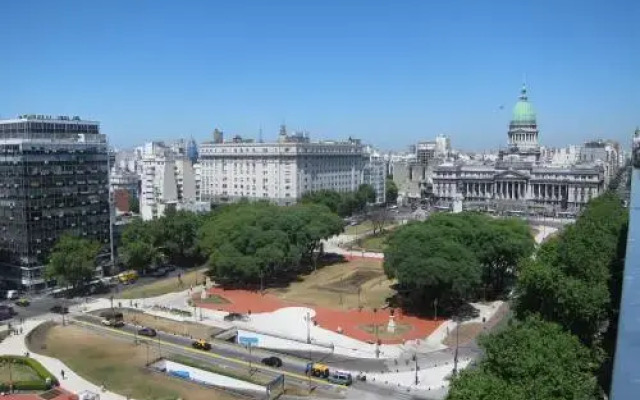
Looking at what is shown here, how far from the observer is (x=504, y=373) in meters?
40.8

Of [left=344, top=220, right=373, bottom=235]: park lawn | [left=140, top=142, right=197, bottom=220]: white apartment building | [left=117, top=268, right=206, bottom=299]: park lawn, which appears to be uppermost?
[left=140, top=142, right=197, bottom=220]: white apartment building

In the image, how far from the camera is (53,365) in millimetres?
61469

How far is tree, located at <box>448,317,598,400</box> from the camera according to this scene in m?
35.9

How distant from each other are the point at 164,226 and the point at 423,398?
68.2 m

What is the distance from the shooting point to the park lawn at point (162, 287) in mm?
90625

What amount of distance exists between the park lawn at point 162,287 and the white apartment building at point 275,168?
6791 centimetres

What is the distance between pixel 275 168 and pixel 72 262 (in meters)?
88.1

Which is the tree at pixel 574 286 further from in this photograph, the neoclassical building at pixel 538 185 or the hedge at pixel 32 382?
the neoclassical building at pixel 538 185

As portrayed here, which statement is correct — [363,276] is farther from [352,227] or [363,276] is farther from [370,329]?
[352,227]

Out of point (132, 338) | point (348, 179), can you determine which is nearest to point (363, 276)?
point (132, 338)

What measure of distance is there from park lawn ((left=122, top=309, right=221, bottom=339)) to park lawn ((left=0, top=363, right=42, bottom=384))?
1586 cm

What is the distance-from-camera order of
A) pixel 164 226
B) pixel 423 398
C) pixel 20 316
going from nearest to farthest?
pixel 423 398, pixel 20 316, pixel 164 226

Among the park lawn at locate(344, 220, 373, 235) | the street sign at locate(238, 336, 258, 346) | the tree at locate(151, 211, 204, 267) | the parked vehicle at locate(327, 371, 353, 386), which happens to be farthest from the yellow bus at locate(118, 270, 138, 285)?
the park lawn at locate(344, 220, 373, 235)

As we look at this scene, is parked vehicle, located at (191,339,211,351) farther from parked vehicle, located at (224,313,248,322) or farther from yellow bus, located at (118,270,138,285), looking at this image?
yellow bus, located at (118,270,138,285)
